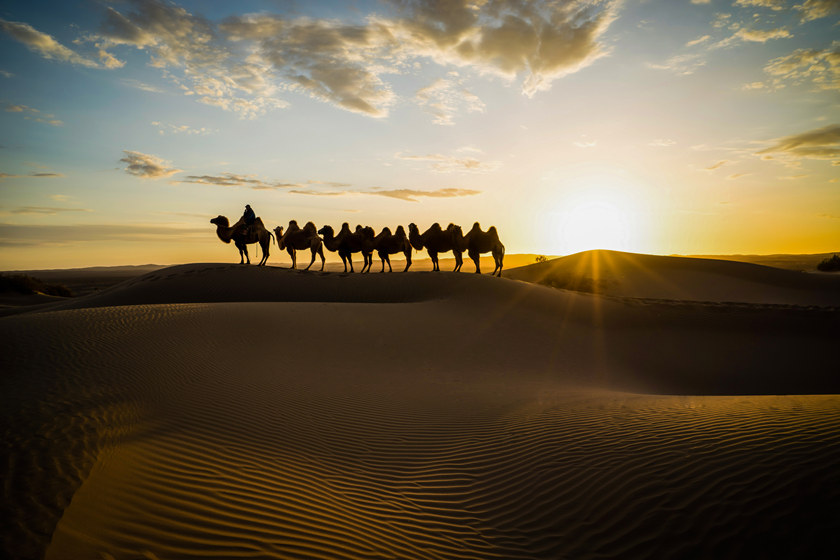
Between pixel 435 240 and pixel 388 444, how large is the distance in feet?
56.0

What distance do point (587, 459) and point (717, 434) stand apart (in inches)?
62.2

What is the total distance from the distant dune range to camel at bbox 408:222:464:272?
9.58 metres

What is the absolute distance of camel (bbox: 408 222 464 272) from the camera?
21.5m

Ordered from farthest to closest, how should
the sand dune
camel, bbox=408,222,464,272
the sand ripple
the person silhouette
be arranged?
the sand dune
camel, bbox=408,222,464,272
the person silhouette
the sand ripple

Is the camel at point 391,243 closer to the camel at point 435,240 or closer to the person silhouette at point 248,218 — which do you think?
the camel at point 435,240

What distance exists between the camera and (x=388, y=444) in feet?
18.4

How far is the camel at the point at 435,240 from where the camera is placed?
21500 mm

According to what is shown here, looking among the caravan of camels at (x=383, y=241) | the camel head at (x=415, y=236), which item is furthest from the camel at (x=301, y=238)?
the camel head at (x=415, y=236)

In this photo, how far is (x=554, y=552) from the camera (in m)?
3.34

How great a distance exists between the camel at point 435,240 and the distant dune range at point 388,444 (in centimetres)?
958

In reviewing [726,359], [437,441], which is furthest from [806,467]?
[726,359]

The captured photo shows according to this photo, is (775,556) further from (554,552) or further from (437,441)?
(437,441)

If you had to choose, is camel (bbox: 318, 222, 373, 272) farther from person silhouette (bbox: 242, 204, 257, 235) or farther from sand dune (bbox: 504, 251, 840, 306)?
sand dune (bbox: 504, 251, 840, 306)

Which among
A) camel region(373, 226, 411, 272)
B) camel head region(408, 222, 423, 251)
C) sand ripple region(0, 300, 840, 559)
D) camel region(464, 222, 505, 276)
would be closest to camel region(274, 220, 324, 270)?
camel region(373, 226, 411, 272)
